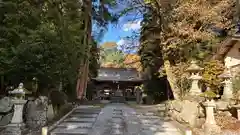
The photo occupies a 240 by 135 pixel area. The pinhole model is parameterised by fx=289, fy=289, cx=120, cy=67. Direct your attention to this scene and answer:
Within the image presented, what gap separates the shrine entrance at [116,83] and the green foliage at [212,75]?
740 inches

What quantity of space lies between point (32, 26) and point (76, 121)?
13.6 feet

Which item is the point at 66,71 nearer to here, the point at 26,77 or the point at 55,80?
the point at 55,80

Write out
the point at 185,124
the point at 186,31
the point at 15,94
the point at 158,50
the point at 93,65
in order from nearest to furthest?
the point at 15,94 < the point at 185,124 < the point at 186,31 < the point at 158,50 < the point at 93,65

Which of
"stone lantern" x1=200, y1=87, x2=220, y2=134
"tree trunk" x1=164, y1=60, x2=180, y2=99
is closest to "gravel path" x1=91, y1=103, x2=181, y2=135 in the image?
"stone lantern" x1=200, y1=87, x2=220, y2=134

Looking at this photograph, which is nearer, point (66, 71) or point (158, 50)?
point (66, 71)

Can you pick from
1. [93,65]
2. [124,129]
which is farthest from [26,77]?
[93,65]

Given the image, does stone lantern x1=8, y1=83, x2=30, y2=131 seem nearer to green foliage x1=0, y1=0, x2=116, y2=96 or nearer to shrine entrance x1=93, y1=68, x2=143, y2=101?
green foliage x1=0, y1=0, x2=116, y2=96

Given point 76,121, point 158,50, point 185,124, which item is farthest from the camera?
point 158,50

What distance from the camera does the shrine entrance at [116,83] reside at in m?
35.8

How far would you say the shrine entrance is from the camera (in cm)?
3575

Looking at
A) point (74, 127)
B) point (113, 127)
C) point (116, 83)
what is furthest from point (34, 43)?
point (116, 83)

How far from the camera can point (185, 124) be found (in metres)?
10.9

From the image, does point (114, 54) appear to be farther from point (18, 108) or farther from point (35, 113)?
point (18, 108)

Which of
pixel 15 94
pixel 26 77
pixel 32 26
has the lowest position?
pixel 15 94
